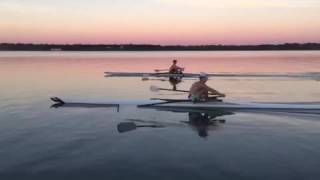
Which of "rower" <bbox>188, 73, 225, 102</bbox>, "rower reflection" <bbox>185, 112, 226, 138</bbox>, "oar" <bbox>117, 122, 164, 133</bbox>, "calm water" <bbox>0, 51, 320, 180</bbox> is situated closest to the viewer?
"calm water" <bbox>0, 51, 320, 180</bbox>

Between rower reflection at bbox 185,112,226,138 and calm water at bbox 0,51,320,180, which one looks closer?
calm water at bbox 0,51,320,180

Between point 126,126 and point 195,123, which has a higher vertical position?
point 126,126

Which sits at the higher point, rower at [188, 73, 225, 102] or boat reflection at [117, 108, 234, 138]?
rower at [188, 73, 225, 102]

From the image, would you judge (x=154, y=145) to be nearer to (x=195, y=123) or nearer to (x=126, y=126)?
(x=126, y=126)

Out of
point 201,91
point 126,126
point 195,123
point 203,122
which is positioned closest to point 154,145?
point 126,126

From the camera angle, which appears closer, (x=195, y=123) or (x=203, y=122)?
(x=195, y=123)

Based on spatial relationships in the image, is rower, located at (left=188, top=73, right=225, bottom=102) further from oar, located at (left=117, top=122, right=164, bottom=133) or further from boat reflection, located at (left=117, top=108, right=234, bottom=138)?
oar, located at (left=117, top=122, right=164, bottom=133)

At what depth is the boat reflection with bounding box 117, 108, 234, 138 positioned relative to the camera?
15195 millimetres

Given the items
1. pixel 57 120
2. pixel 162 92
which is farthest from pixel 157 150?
pixel 162 92

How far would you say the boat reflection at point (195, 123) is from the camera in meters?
15.2

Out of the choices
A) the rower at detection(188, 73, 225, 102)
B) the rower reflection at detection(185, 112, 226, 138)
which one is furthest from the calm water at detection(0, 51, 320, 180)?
the rower at detection(188, 73, 225, 102)

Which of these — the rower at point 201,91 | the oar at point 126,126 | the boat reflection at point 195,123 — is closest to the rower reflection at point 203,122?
the boat reflection at point 195,123

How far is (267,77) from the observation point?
41.5m

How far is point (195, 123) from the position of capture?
16344 mm
